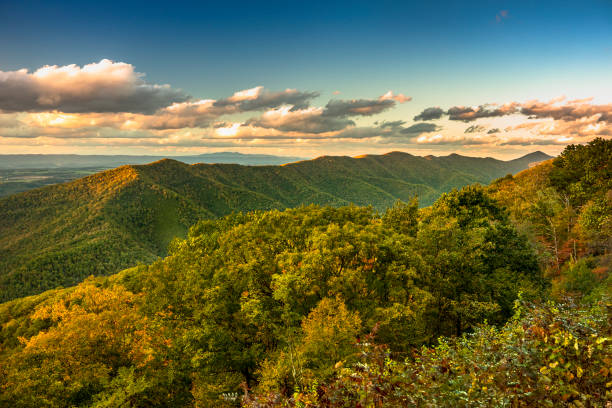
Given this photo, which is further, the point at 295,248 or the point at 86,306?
the point at 86,306

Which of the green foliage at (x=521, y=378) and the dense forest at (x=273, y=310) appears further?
the dense forest at (x=273, y=310)

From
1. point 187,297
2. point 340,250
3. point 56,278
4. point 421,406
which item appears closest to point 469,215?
point 340,250

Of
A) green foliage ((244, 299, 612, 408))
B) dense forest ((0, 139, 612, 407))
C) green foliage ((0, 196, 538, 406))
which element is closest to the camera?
green foliage ((244, 299, 612, 408))

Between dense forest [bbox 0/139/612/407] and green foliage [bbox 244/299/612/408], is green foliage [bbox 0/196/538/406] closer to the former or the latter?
dense forest [bbox 0/139/612/407]

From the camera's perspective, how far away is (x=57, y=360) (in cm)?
2178

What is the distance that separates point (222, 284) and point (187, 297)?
3008 mm

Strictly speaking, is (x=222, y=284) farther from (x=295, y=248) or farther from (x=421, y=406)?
(x=421, y=406)

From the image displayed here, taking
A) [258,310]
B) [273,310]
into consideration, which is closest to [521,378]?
[258,310]

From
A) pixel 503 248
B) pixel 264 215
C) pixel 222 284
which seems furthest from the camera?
pixel 264 215

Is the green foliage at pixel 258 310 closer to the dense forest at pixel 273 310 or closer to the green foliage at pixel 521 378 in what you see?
the dense forest at pixel 273 310

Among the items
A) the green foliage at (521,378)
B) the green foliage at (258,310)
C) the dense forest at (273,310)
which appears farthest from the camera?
the green foliage at (258,310)

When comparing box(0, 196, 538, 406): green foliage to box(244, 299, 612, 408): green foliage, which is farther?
box(0, 196, 538, 406): green foliage

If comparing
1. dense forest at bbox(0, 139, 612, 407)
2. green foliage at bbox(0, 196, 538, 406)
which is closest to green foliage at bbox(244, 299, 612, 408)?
dense forest at bbox(0, 139, 612, 407)

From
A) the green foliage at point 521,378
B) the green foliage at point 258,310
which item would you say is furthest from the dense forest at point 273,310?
the green foliage at point 521,378
